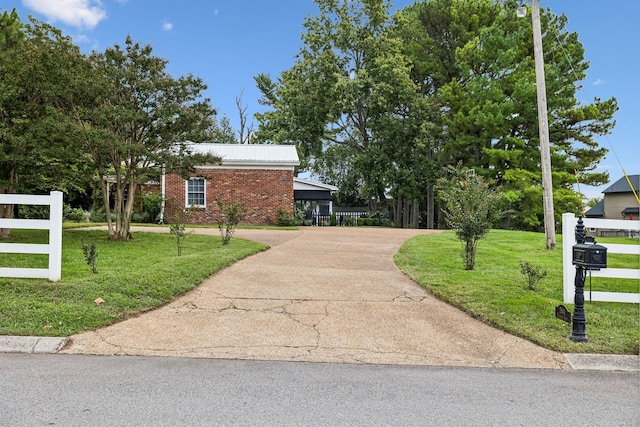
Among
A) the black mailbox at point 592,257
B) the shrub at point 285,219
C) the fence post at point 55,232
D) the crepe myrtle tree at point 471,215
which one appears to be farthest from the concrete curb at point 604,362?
the shrub at point 285,219

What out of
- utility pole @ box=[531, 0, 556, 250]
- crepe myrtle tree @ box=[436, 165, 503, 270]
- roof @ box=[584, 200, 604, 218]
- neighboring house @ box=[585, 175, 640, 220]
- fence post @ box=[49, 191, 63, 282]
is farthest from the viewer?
roof @ box=[584, 200, 604, 218]

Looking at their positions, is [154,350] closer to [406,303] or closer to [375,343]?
[375,343]

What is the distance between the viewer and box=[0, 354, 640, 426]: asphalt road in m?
3.20

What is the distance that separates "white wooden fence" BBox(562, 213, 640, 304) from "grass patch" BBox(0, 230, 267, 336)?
17.9 ft

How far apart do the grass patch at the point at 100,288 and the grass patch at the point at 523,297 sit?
4003 mm

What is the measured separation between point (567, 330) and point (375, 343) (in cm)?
230

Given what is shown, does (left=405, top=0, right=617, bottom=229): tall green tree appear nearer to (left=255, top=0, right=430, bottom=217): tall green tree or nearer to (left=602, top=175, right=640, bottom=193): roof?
(left=255, top=0, right=430, bottom=217): tall green tree

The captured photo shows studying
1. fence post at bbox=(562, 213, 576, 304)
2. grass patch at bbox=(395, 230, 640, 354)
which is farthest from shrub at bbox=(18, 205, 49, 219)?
fence post at bbox=(562, 213, 576, 304)

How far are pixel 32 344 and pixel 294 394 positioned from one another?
294 centimetres

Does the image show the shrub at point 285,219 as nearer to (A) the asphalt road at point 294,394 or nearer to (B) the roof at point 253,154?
(B) the roof at point 253,154

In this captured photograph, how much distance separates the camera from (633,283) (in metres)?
8.13

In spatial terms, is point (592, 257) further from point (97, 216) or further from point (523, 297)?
point (97, 216)

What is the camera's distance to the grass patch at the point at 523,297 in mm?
5281

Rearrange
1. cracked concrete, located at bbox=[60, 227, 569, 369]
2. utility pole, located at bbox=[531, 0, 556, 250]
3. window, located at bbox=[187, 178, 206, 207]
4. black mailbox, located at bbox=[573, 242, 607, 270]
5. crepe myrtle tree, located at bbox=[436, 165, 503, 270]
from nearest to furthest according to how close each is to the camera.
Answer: cracked concrete, located at bbox=[60, 227, 569, 369] → black mailbox, located at bbox=[573, 242, 607, 270] → crepe myrtle tree, located at bbox=[436, 165, 503, 270] → utility pole, located at bbox=[531, 0, 556, 250] → window, located at bbox=[187, 178, 206, 207]
